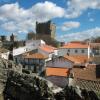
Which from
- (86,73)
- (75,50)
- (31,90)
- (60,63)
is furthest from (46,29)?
(31,90)

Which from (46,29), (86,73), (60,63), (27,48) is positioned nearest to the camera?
(86,73)

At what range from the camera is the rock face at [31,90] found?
1681 centimetres

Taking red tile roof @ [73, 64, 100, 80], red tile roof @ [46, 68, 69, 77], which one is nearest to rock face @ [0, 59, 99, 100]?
red tile roof @ [73, 64, 100, 80]

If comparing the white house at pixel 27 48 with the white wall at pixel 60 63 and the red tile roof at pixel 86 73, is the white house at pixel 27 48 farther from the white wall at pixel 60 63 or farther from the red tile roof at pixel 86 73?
the red tile roof at pixel 86 73

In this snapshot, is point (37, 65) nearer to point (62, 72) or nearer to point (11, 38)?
point (62, 72)

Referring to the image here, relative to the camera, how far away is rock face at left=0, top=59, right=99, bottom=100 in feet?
55.1

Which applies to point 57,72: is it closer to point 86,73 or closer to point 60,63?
point 86,73

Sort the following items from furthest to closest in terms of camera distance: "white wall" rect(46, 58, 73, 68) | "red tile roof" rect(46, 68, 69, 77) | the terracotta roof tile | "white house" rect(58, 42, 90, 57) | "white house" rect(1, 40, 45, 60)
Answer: "white house" rect(1, 40, 45, 60) < "white house" rect(58, 42, 90, 57) < "white wall" rect(46, 58, 73, 68) < "red tile roof" rect(46, 68, 69, 77) < the terracotta roof tile

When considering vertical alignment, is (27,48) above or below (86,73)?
above

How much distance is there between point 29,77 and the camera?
19703 mm

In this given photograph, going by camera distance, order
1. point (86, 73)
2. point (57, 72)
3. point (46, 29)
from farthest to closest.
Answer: point (46, 29)
point (57, 72)
point (86, 73)

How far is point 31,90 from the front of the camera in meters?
19.1

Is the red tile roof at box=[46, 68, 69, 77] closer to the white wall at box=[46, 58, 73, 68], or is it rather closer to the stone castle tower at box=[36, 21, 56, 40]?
the white wall at box=[46, 58, 73, 68]

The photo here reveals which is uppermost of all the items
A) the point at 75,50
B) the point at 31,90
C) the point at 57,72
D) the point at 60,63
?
the point at 75,50
